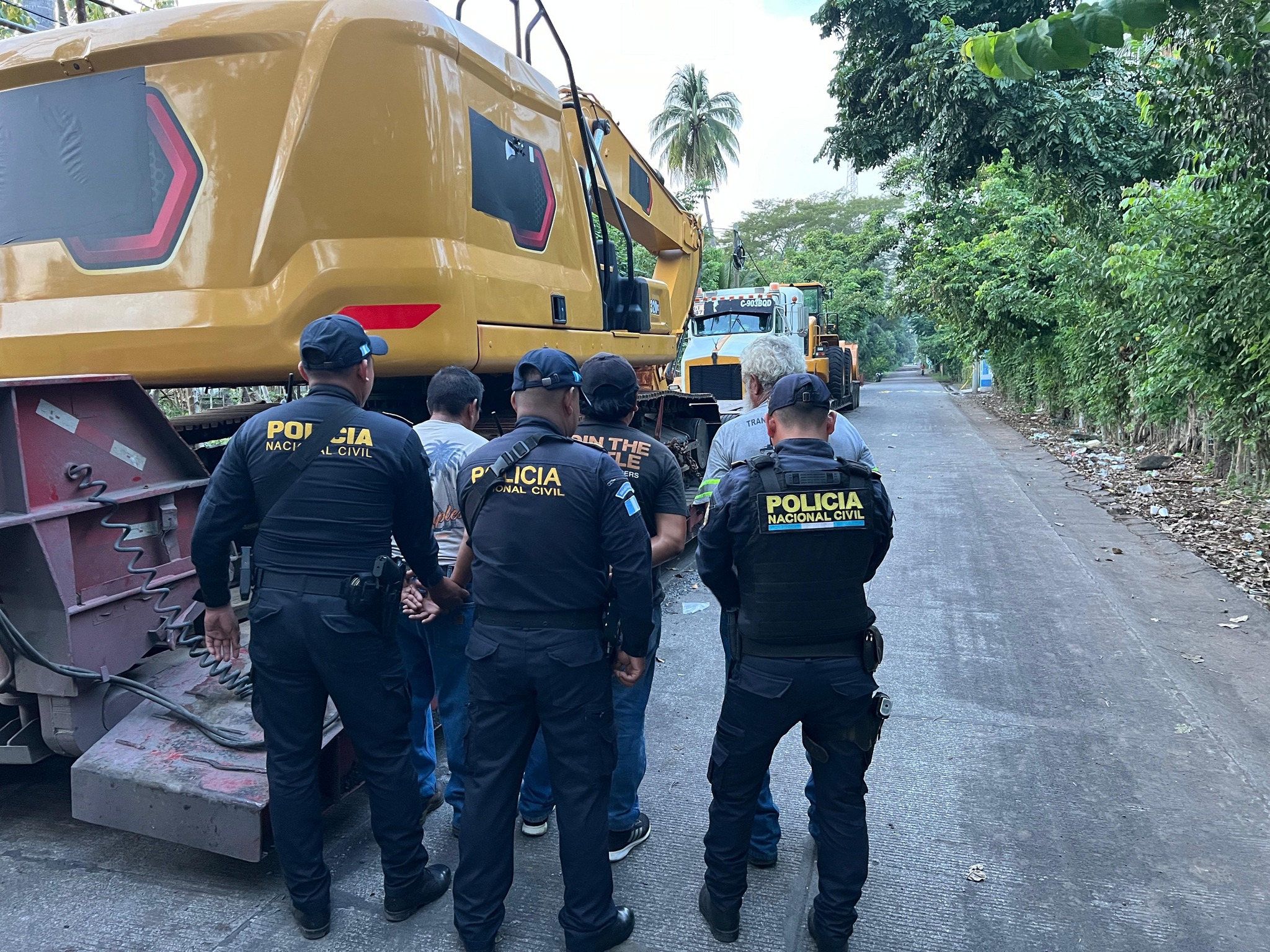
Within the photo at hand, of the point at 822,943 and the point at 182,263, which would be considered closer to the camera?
the point at 822,943

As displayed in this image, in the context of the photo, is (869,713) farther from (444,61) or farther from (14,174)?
(14,174)

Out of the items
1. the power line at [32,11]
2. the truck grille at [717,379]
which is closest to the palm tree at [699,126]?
the truck grille at [717,379]

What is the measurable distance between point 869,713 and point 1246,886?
5.38 ft

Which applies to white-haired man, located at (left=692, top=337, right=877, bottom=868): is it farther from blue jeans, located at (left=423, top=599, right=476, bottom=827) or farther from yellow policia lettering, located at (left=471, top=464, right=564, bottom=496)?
blue jeans, located at (left=423, top=599, right=476, bottom=827)

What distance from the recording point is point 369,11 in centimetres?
351

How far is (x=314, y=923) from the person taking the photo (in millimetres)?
2689

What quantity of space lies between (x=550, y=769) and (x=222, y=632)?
127cm

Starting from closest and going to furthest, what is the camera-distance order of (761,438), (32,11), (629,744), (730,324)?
(629,744) < (761,438) < (32,11) < (730,324)

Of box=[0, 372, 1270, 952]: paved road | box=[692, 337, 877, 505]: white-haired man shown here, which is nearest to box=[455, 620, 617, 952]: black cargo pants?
box=[0, 372, 1270, 952]: paved road

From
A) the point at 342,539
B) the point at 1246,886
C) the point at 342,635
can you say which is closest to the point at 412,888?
the point at 342,635

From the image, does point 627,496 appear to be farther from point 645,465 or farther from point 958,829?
point 958,829

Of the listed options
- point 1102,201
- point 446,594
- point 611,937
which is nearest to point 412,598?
point 446,594

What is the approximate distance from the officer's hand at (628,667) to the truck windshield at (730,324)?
16204mm

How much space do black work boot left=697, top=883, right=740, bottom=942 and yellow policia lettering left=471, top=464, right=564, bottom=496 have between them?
4.73ft
